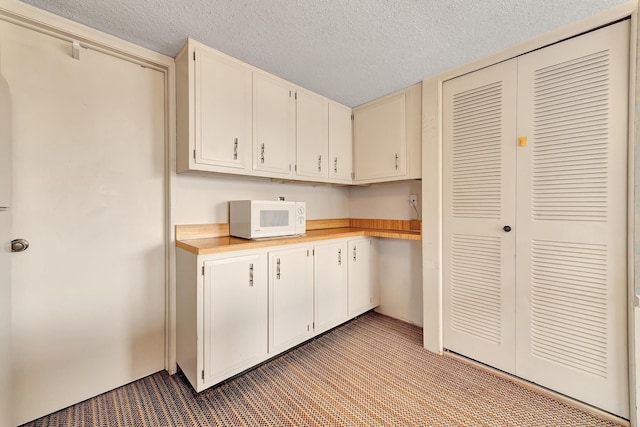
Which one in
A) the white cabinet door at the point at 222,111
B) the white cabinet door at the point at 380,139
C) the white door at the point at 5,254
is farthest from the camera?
the white cabinet door at the point at 380,139

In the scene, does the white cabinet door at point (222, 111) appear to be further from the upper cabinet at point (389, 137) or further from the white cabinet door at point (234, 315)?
the upper cabinet at point (389, 137)

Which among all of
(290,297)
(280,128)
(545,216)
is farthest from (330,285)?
(545,216)

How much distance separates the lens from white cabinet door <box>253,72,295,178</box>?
2.00 metres

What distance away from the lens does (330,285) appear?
7.59 ft

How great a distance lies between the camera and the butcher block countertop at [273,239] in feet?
5.50

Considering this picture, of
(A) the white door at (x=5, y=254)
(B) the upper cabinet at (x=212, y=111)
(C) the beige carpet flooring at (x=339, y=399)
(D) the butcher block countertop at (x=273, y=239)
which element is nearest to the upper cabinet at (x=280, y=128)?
(B) the upper cabinet at (x=212, y=111)

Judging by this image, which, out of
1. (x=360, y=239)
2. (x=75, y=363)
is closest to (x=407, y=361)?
(x=360, y=239)

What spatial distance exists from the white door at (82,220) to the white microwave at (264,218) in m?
0.52

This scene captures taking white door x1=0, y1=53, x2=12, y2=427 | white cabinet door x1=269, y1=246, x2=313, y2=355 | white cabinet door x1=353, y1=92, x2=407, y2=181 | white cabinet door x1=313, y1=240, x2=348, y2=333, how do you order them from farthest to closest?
white cabinet door x1=353, y1=92, x2=407, y2=181
white cabinet door x1=313, y1=240, x2=348, y2=333
white cabinet door x1=269, y1=246, x2=313, y2=355
white door x1=0, y1=53, x2=12, y2=427

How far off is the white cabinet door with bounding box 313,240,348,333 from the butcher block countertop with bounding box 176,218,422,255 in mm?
133

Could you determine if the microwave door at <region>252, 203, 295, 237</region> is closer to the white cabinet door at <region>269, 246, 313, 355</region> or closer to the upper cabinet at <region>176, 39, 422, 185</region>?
the white cabinet door at <region>269, 246, 313, 355</region>

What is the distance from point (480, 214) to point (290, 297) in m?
1.52

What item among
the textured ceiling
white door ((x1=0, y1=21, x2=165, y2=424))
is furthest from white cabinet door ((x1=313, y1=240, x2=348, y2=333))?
the textured ceiling

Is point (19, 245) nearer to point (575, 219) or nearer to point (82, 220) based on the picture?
point (82, 220)
